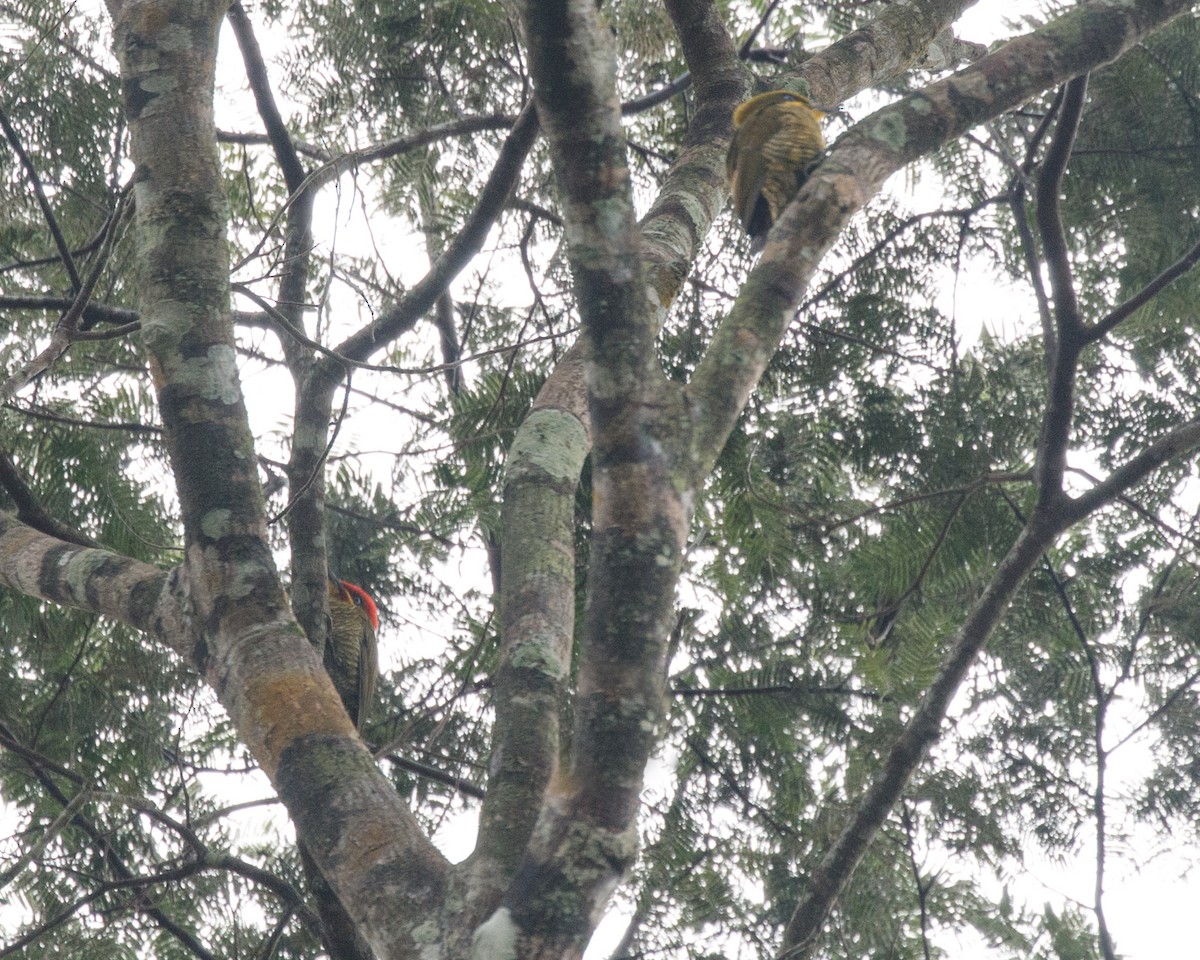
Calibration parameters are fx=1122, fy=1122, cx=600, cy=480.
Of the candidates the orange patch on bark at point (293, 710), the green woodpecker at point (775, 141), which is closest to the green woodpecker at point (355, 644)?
the orange patch on bark at point (293, 710)

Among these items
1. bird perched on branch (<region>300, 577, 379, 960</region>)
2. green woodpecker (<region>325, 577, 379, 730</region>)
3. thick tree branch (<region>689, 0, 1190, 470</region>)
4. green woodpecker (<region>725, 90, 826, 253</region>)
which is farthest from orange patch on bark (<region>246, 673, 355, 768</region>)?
green woodpecker (<region>725, 90, 826, 253</region>)

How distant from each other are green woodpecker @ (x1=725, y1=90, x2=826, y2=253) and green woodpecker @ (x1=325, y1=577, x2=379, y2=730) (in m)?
1.78

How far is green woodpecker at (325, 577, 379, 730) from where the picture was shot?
3475mm

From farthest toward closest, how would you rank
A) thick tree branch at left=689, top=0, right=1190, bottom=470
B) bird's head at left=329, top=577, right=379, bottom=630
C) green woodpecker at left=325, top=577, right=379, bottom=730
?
bird's head at left=329, top=577, right=379, bottom=630 → green woodpecker at left=325, top=577, right=379, bottom=730 → thick tree branch at left=689, top=0, right=1190, bottom=470

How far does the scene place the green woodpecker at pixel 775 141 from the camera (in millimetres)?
3139

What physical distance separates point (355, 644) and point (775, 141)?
2.10 meters

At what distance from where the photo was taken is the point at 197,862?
238cm

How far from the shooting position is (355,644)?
149 inches

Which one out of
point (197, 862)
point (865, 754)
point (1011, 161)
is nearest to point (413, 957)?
point (197, 862)

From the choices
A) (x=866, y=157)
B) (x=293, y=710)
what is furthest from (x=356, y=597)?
(x=866, y=157)

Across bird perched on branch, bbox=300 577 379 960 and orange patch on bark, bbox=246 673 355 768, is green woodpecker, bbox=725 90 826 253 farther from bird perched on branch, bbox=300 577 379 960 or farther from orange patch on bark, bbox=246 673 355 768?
orange patch on bark, bbox=246 673 355 768

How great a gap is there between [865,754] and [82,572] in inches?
85.3

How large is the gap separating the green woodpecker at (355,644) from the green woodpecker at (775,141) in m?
1.78

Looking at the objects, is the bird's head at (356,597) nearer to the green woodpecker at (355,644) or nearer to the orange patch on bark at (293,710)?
the green woodpecker at (355,644)
